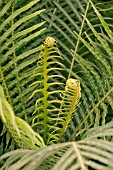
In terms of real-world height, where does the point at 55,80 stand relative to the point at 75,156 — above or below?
above

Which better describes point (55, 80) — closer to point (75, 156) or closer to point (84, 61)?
point (84, 61)

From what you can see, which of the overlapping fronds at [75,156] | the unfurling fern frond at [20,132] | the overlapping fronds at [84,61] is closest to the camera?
the overlapping fronds at [75,156]

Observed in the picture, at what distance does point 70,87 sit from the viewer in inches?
29.5

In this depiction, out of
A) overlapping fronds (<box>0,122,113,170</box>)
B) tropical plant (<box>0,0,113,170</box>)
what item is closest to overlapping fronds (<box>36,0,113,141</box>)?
tropical plant (<box>0,0,113,170</box>)

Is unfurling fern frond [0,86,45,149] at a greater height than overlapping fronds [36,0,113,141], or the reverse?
overlapping fronds [36,0,113,141]

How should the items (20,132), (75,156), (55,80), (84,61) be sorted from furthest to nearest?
(55,80)
(84,61)
(20,132)
(75,156)

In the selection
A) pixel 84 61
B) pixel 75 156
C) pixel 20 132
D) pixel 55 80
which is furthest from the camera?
pixel 55 80

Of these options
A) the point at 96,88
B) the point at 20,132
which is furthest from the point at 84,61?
the point at 20,132

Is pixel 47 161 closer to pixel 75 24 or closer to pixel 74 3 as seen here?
pixel 75 24

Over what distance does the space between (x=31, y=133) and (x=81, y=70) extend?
357mm

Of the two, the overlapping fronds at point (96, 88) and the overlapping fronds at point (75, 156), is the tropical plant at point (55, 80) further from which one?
the overlapping fronds at point (75, 156)

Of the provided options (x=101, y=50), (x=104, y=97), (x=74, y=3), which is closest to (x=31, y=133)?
(x=104, y=97)

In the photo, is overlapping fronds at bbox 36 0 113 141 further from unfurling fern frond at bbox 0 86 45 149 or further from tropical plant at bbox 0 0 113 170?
unfurling fern frond at bbox 0 86 45 149

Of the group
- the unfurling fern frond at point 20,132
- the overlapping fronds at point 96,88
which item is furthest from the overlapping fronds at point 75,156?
the overlapping fronds at point 96,88
